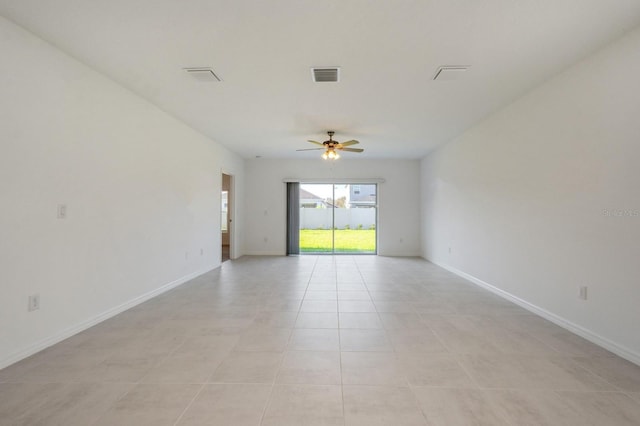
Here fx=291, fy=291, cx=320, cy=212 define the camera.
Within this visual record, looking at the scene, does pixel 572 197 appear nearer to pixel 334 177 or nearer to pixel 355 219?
pixel 334 177

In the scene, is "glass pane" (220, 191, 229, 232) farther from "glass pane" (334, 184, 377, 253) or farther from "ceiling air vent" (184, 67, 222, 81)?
"ceiling air vent" (184, 67, 222, 81)

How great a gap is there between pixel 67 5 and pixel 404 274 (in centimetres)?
535

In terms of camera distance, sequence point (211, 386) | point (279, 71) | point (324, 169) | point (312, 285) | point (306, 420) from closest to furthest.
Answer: point (306, 420)
point (211, 386)
point (279, 71)
point (312, 285)
point (324, 169)

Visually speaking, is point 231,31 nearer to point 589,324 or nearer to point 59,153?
point 59,153

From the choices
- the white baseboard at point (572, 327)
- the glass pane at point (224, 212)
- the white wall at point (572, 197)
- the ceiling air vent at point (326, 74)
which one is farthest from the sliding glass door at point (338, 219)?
the ceiling air vent at point (326, 74)

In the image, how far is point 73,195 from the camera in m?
2.65

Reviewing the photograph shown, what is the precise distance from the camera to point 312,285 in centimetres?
448

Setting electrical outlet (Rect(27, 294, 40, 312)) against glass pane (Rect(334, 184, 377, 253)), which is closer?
electrical outlet (Rect(27, 294, 40, 312))

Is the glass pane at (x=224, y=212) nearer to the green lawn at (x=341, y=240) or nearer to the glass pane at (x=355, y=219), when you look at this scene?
the green lawn at (x=341, y=240)

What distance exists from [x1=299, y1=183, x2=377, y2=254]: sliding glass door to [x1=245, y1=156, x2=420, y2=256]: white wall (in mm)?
384

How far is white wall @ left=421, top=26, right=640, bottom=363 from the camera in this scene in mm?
2271

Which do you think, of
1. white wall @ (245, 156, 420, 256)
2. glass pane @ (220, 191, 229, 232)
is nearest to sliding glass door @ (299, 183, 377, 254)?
white wall @ (245, 156, 420, 256)

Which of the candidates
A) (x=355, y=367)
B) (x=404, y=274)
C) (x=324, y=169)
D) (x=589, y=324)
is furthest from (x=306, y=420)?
(x=324, y=169)

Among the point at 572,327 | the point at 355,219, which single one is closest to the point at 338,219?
the point at 355,219
